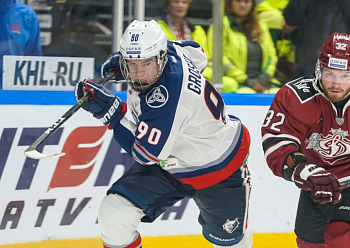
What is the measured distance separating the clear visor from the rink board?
3.29 ft

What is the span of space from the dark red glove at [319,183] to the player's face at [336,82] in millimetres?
331

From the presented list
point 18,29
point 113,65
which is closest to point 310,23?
point 113,65

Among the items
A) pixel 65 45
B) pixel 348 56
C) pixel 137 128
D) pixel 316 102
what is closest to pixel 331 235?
pixel 316 102

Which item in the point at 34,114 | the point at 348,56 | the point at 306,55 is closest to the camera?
the point at 348,56

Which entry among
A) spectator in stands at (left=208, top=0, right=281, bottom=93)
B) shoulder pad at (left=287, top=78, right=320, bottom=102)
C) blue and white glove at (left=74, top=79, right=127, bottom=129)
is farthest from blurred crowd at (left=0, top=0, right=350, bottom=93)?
blue and white glove at (left=74, top=79, right=127, bottom=129)

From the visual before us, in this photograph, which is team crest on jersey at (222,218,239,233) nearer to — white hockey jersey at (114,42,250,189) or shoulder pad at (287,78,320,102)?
white hockey jersey at (114,42,250,189)

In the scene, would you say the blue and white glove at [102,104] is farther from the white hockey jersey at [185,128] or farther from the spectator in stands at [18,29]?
the spectator in stands at [18,29]

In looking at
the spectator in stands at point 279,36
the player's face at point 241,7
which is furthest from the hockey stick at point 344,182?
the player's face at point 241,7

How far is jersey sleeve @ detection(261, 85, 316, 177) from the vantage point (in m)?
2.42

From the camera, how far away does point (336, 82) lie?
2.39 metres

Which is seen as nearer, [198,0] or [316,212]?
[316,212]

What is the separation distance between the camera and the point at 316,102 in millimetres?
2480

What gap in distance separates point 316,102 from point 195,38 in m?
1.06

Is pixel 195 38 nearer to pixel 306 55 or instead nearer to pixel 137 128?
pixel 306 55
